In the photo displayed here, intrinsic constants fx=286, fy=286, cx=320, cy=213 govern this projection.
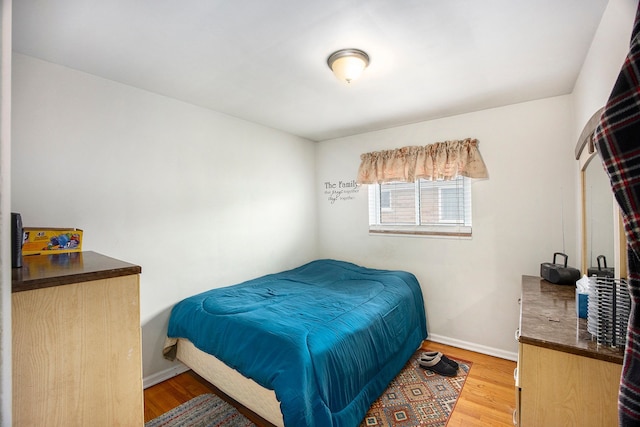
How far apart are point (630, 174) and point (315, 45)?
1564 mm

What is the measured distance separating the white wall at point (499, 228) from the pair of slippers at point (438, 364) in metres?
0.43

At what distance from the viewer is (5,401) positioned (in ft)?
2.05

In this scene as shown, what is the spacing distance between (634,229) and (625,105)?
0.89ft

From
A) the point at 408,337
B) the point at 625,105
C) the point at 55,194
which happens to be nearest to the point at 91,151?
the point at 55,194

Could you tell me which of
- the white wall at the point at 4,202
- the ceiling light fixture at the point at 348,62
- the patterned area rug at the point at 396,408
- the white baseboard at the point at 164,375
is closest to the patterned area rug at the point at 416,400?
the patterned area rug at the point at 396,408

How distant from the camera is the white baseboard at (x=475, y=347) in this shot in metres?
2.65

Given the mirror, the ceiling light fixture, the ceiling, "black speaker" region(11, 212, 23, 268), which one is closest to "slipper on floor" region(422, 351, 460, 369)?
the mirror

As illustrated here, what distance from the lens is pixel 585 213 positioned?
6.41ft

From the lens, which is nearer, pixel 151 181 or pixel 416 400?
pixel 416 400

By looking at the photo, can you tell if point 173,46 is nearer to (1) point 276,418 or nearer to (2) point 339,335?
(2) point 339,335

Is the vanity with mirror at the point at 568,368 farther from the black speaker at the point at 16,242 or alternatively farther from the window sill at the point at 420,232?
the black speaker at the point at 16,242

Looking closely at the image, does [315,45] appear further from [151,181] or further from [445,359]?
[445,359]

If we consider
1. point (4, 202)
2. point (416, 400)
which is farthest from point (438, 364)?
point (4, 202)

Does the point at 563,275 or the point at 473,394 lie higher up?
the point at 563,275
